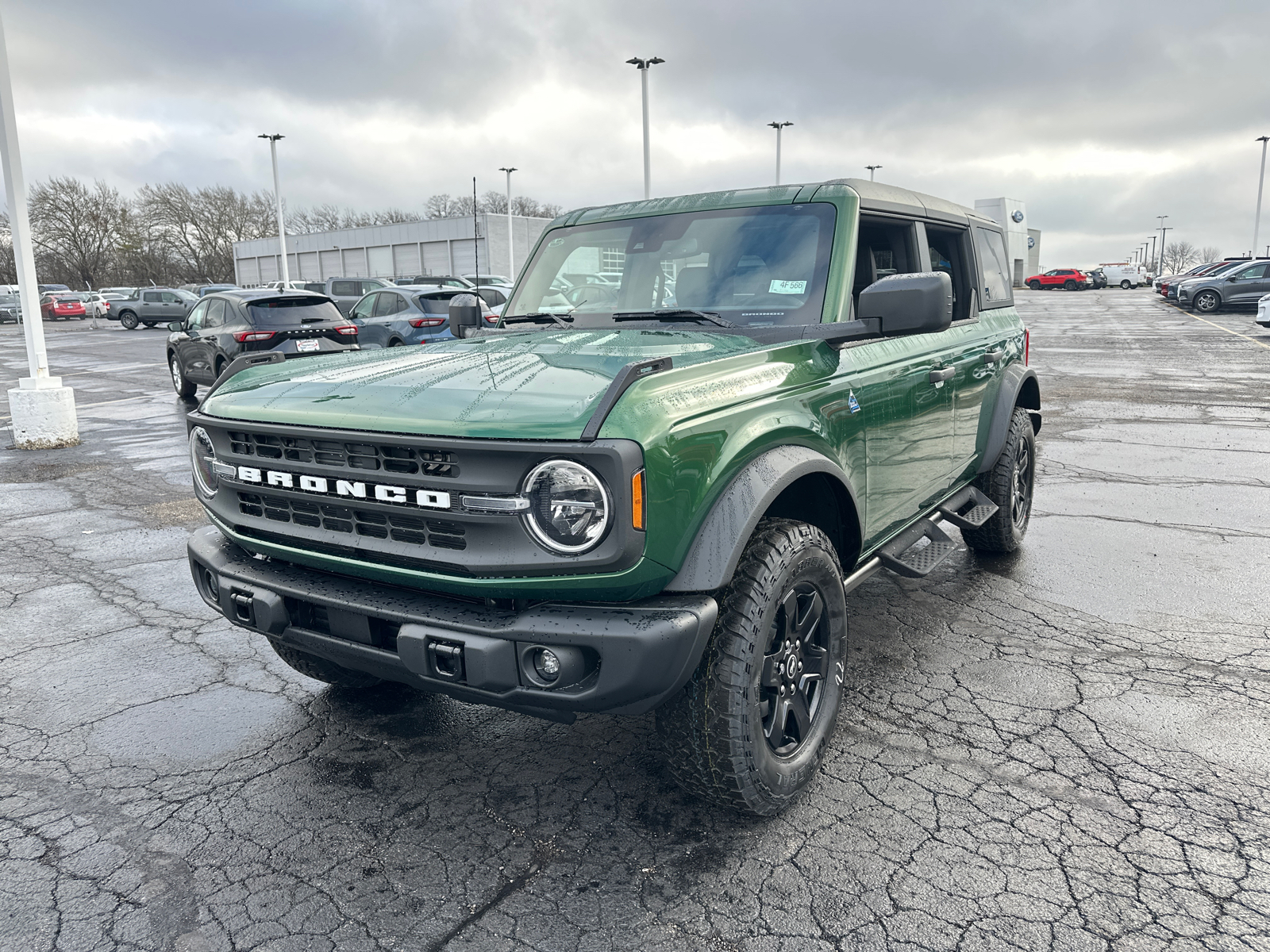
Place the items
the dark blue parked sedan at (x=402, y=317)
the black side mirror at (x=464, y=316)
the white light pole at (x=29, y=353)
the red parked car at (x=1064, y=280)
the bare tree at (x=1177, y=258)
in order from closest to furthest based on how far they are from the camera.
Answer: the black side mirror at (x=464, y=316) → the white light pole at (x=29, y=353) → the dark blue parked sedan at (x=402, y=317) → the red parked car at (x=1064, y=280) → the bare tree at (x=1177, y=258)

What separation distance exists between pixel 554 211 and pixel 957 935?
9265 cm

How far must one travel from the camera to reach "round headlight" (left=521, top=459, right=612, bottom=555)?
7.54 ft

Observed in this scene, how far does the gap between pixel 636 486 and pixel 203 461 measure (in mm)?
1787

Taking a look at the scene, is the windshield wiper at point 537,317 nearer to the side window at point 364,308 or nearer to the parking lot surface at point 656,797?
the parking lot surface at point 656,797

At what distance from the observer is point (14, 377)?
20406 millimetres

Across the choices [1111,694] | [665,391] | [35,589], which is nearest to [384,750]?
[665,391]

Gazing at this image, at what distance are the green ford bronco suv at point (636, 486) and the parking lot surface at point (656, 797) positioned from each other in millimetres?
311

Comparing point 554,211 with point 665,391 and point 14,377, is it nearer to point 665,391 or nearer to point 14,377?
point 14,377

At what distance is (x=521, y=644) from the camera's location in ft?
7.72

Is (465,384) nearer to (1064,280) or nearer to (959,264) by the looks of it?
(959,264)

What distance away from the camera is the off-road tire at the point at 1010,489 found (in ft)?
17.1

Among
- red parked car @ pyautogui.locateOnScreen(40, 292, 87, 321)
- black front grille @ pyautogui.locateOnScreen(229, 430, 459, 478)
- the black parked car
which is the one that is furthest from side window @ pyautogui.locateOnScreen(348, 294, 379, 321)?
red parked car @ pyautogui.locateOnScreen(40, 292, 87, 321)

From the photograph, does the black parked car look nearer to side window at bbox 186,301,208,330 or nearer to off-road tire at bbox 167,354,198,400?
side window at bbox 186,301,208,330

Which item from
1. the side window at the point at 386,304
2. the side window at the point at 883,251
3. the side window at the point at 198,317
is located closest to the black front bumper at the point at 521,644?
the side window at the point at 883,251
